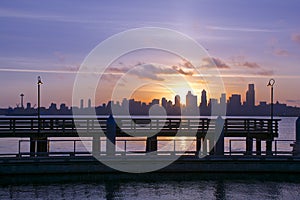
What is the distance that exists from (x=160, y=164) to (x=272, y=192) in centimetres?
757

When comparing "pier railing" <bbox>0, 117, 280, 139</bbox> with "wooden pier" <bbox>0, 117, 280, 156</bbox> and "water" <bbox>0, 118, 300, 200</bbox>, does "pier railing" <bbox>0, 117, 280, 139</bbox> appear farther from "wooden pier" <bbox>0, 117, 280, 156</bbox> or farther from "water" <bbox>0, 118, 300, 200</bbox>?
"water" <bbox>0, 118, 300, 200</bbox>

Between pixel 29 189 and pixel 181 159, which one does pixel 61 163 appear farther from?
pixel 181 159

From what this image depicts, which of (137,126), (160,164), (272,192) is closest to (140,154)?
(160,164)

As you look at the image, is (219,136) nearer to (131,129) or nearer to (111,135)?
(131,129)

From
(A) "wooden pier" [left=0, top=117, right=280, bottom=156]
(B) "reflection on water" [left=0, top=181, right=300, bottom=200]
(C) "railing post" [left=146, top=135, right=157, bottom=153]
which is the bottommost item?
(B) "reflection on water" [left=0, top=181, right=300, bottom=200]

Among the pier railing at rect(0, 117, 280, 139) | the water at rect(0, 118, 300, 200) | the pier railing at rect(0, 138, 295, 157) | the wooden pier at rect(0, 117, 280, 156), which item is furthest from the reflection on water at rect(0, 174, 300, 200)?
the pier railing at rect(0, 117, 280, 139)

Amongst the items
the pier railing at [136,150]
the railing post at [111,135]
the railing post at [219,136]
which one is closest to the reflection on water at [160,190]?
the pier railing at [136,150]

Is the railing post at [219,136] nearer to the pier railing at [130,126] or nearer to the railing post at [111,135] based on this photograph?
the pier railing at [130,126]

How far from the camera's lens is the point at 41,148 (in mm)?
35375

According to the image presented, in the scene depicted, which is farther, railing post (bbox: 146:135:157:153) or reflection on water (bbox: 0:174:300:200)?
railing post (bbox: 146:135:157:153)

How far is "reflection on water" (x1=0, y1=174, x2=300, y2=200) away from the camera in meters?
25.0

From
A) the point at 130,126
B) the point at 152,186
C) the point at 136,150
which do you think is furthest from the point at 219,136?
the point at 136,150

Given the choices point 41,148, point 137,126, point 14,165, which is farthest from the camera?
point 137,126

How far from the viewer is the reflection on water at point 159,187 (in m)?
25.0
